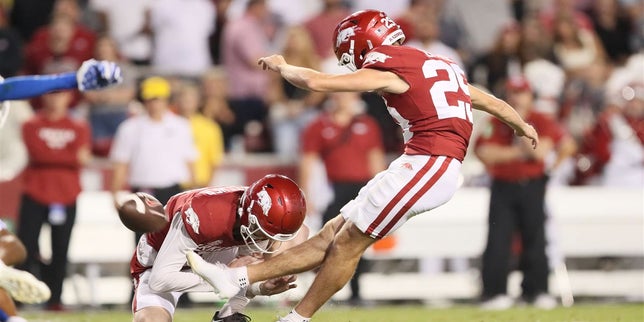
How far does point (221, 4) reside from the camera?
1533cm

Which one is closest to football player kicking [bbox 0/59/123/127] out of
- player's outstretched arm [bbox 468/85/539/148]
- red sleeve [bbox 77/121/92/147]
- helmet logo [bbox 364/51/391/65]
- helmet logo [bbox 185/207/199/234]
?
helmet logo [bbox 185/207/199/234]

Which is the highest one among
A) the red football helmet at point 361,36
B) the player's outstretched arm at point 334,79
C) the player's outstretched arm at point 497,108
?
the red football helmet at point 361,36

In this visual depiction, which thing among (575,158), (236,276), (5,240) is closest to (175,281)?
(236,276)

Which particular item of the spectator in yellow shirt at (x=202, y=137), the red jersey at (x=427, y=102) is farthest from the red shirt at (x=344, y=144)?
the red jersey at (x=427, y=102)

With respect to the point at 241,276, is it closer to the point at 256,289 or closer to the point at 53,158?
the point at 256,289

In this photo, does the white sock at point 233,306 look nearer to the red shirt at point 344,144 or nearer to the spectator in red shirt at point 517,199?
the spectator in red shirt at point 517,199

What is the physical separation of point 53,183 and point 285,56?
115 inches

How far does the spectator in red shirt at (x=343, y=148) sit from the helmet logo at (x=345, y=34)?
4.62m

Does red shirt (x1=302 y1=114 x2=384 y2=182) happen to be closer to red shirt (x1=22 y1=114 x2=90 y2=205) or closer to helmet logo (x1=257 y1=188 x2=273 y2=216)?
red shirt (x1=22 y1=114 x2=90 y2=205)

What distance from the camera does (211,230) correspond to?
23.9 feet

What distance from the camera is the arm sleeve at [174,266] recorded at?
727 centimetres

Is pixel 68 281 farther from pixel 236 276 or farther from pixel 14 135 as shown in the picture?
pixel 236 276

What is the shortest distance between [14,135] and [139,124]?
4.48ft

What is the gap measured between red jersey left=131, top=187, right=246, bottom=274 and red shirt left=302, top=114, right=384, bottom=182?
4.98 metres
